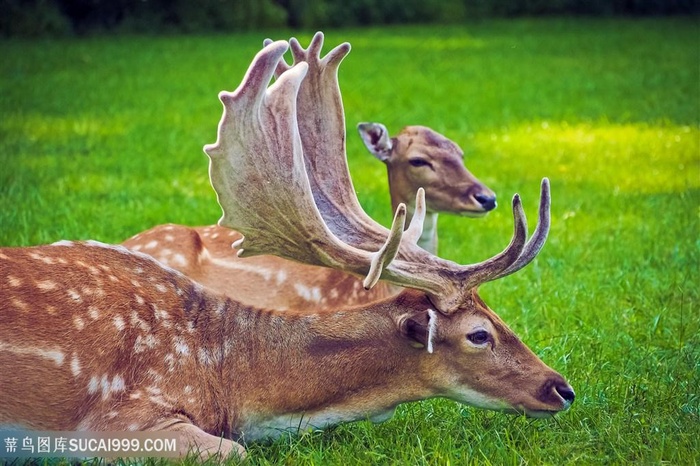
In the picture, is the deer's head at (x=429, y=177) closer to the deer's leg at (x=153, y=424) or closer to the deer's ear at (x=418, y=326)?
the deer's ear at (x=418, y=326)

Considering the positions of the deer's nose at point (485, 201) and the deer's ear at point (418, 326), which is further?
the deer's nose at point (485, 201)

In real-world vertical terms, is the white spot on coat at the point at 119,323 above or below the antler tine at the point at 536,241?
below

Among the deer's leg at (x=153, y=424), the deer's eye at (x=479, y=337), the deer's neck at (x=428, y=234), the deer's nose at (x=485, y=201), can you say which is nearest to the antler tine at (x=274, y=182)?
the deer's eye at (x=479, y=337)

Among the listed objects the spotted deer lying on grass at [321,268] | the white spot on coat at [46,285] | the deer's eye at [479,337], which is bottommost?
the spotted deer lying on grass at [321,268]

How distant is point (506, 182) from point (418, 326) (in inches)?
205

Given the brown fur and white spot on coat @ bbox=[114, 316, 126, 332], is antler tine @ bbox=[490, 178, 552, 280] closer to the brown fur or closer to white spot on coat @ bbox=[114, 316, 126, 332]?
the brown fur

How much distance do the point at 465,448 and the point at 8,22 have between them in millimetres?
17251

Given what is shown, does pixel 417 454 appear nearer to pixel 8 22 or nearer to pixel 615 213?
pixel 615 213

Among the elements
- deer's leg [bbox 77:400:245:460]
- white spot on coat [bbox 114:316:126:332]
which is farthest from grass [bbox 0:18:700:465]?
white spot on coat [bbox 114:316:126:332]

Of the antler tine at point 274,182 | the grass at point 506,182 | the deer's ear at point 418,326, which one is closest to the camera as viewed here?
the deer's ear at point 418,326

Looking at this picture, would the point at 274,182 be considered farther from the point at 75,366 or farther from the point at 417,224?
the point at 75,366

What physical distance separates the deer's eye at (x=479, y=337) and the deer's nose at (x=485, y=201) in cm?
224

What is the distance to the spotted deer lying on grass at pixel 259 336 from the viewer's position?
341 centimetres

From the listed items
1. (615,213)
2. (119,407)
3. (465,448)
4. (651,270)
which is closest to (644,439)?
(465,448)
